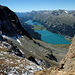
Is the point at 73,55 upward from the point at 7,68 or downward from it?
upward

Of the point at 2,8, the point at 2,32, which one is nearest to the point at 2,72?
the point at 2,32

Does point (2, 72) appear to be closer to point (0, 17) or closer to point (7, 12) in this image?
point (0, 17)

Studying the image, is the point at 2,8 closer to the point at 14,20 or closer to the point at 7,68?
the point at 14,20

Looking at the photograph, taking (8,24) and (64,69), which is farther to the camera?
(8,24)

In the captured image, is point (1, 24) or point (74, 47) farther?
point (1, 24)

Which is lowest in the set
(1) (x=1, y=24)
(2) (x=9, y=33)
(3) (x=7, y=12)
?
(2) (x=9, y=33)

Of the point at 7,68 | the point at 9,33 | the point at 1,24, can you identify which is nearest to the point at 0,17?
the point at 1,24

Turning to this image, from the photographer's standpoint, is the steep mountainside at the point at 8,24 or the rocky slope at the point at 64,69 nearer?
the rocky slope at the point at 64,69

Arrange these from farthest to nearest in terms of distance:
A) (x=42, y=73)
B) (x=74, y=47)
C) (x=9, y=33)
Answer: (x=9, y=33), (x=74, y=47), (x=42, y=73)

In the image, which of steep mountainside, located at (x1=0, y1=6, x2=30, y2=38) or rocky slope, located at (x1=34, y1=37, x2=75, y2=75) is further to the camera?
steep mountainside, located at (x1=0, y1=6, x2=30, y2=38)

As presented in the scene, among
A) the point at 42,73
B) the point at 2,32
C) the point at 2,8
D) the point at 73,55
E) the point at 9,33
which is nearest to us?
the point at 42,73
